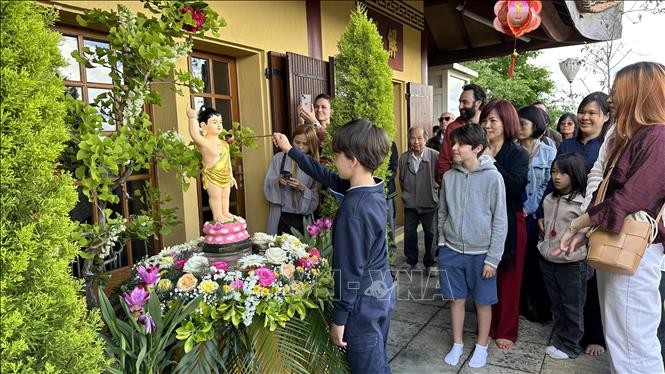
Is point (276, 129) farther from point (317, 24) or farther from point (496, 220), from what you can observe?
point (496, 220)

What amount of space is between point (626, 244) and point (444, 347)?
63.3 inches

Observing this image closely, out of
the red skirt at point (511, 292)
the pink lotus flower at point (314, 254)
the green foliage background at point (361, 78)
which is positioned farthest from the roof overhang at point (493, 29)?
the pink lotus flower at point (314, 254)

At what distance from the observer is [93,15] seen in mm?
1862

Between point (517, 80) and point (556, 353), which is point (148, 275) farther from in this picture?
point (517, 80)

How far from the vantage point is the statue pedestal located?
210 centimetres

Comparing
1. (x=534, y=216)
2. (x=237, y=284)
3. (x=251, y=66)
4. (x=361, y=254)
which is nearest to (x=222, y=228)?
(x=237, y=284)

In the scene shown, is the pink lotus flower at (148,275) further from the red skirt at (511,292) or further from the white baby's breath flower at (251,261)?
the red skirt at (511,292)

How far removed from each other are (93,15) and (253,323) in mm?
1515

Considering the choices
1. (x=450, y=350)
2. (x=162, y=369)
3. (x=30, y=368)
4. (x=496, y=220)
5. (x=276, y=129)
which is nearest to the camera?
(x=30, y=368)

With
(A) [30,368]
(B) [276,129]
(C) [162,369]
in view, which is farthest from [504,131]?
(A) [30,368]

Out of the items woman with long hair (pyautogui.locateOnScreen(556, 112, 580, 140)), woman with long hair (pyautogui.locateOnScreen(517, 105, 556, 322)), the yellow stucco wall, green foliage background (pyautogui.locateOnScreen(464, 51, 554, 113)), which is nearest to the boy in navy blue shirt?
the yellow stucco wall

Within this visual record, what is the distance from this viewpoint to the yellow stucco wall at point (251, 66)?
11.0ft

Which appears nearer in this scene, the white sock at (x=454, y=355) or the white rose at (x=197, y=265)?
the white rose at (x=197, y=265)

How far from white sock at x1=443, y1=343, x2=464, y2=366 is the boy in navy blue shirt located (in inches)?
40.8
